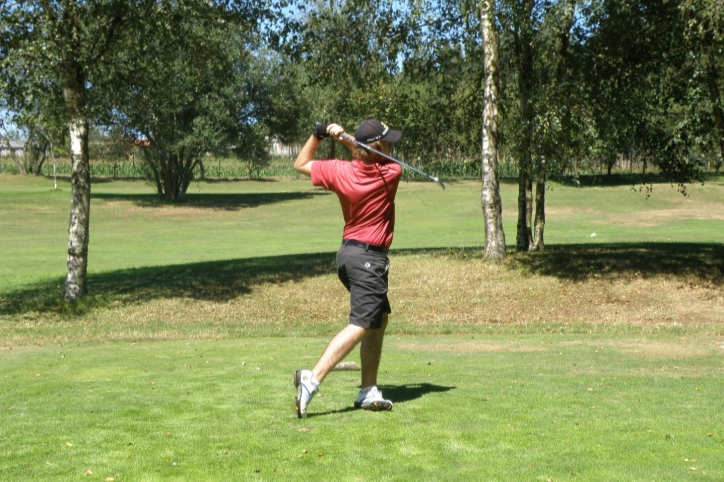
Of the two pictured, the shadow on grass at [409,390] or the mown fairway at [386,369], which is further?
the shadow on grass at [409,390]

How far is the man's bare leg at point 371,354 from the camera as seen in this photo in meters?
7.30

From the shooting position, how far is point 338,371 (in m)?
9.45

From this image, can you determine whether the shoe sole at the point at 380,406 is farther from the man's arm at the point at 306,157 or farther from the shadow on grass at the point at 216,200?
the shadow on grass at the point at 216,200

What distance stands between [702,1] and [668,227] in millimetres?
28480

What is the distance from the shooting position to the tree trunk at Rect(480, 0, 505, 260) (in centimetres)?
2111

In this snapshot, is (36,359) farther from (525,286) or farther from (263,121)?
(263,121)

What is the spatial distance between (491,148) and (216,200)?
45.0 metres

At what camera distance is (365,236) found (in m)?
7.18

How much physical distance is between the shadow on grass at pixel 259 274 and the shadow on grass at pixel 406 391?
11.2 m

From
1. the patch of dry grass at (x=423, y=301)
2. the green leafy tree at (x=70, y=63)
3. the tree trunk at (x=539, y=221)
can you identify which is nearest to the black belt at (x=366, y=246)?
the patch of dry grass at (x=423, y=301)

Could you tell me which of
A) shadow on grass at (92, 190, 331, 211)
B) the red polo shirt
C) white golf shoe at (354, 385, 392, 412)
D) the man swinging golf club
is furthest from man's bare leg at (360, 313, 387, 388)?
shadow on grass at (92, 190, 331, 211)

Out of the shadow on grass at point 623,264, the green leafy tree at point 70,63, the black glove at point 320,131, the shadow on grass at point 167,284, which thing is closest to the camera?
the black glove at point 320,131

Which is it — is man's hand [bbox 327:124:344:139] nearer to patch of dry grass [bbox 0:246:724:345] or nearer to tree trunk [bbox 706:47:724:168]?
patch of dry grass [bbox 0:246:724:345]

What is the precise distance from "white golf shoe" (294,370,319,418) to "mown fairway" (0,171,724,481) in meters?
0.14
